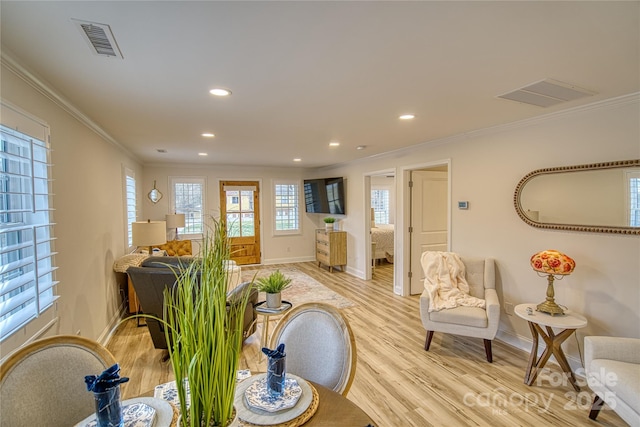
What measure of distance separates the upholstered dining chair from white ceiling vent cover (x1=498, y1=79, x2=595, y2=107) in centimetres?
177

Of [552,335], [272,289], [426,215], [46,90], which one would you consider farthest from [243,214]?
[552,335]

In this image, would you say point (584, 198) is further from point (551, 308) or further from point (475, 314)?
point (475, 314)

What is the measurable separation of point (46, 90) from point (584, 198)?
434 centimetres

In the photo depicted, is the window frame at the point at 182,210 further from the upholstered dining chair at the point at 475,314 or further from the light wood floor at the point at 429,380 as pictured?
→ the upholstered dining chair at the point at 475,314

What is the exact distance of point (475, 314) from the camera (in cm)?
311

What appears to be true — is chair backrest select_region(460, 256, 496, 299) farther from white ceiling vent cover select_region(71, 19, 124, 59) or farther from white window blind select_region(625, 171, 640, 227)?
white ceiling vent cover select_region(71, 19, 124, 59)

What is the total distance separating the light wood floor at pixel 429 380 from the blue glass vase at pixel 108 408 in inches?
69.7

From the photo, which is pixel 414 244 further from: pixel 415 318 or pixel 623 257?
pixel 623 257

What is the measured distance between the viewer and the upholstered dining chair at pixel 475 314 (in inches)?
120

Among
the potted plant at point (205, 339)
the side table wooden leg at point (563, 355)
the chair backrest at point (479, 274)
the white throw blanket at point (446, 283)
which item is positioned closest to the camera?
the potted plant at point (205, 339)

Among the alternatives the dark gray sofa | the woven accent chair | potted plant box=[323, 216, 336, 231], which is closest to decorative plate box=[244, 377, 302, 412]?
the dark gray sofa

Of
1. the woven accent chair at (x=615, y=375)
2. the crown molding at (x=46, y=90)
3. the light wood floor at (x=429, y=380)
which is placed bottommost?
the light wood floor at (x=429, y=380)

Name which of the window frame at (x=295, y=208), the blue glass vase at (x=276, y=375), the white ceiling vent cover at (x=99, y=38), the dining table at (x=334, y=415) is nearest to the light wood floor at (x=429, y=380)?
the dining table at (x=334, y=415)

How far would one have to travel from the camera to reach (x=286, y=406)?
1.28 m
